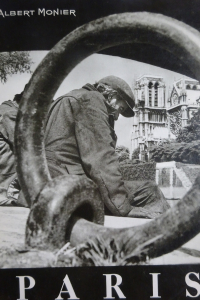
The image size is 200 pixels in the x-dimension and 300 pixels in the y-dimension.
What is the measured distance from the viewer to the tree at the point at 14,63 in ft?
10.2

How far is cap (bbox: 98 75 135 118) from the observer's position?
3.04 meters

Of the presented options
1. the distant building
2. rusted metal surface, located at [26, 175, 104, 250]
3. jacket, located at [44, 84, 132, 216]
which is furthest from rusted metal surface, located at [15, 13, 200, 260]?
the distant building

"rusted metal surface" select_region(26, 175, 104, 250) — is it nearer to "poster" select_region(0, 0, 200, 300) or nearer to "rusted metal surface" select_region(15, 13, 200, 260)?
"rusted metal surface" select_region(15, 13, 200, 260)

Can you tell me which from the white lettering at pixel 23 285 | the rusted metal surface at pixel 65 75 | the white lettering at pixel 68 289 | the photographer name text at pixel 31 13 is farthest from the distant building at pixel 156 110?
the white lettering at pixel 23 285

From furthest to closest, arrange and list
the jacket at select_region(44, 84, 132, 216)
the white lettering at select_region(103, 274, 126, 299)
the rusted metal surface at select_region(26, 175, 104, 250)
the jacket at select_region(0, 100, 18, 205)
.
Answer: the jacket at select_region(0, 100, 18, 205) < the jacket at select_region(44, 84, 132, 216) < the white lettering at select_region(103, 274, 126, 299) < the rusted metal surface at select_region(26, 175, 104, 250)

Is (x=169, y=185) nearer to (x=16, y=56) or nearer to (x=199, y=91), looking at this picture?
(x=199, y=91)

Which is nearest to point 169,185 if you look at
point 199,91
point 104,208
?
point 104,208

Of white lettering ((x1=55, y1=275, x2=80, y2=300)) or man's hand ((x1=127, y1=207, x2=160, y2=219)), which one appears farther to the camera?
man's hand ((x1=127, y1=207, x2=160, y2=219))

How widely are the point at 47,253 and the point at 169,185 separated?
0.99 metres

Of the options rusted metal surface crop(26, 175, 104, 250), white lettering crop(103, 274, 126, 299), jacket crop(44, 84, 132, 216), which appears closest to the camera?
rusted metal surface crop(26, 175, 104, 250)

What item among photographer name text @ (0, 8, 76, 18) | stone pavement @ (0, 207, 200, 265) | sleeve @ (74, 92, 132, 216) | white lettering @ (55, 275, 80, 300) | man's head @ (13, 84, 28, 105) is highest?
photographer name text @ (0, 8, 76, 18)

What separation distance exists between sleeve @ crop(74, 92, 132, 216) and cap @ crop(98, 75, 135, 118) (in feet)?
0.54

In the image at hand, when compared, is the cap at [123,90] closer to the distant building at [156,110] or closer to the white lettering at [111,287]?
the distant building at [156,110]

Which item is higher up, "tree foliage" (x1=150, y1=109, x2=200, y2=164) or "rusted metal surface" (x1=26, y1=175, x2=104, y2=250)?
"tree foliage" (x1=150, y1=109, x2=200, y2=164)
